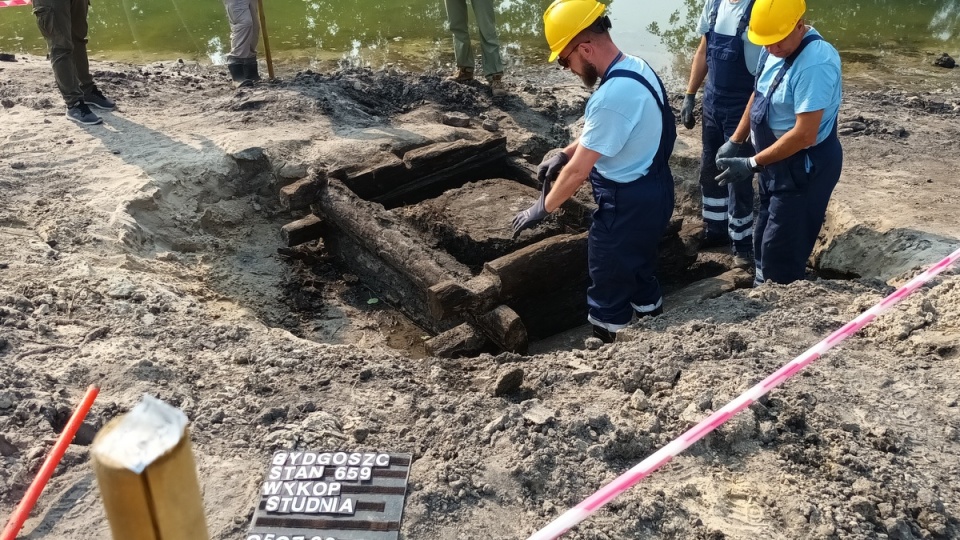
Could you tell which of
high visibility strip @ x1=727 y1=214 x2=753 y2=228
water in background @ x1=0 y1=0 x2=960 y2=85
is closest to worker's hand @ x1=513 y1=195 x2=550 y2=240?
high visibility strip @ x1=727 y1=214 x2=753 y2=228

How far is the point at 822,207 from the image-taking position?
407 cm

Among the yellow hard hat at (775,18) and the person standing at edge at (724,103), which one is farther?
the person standing at edge at (724,103)

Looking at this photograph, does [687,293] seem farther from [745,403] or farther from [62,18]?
[62,18]

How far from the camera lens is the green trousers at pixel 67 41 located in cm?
593

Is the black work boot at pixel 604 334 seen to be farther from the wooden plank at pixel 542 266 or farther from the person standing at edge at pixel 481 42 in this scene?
the person standing at edge at pixel 481 42

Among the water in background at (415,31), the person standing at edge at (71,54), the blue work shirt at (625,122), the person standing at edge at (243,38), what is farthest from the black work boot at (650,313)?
the water in background at (415,31)

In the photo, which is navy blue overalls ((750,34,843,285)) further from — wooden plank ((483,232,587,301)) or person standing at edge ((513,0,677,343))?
wooden plank ((483,232,587,301))

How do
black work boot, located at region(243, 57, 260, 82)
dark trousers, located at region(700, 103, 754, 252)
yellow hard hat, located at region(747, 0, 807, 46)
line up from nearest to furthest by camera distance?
yellow hard hat, located at region(747, 0, 807, 46) < dark trousers, located at region(700, 103, 754, 252) < black work boot, located at region(243, 57, 260, 82)

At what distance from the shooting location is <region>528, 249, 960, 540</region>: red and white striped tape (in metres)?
2.08

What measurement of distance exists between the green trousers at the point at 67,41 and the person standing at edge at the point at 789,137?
537 cm

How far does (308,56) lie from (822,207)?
8427mm

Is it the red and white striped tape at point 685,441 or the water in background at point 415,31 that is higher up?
the water in background at point 415,31

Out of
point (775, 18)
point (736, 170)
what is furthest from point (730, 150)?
point (775, 18)

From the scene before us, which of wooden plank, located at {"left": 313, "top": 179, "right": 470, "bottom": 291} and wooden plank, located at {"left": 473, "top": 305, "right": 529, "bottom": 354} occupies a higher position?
wooden plank, located at {"left": 313, "top": 179, "right": 470, "bottom": 291}
